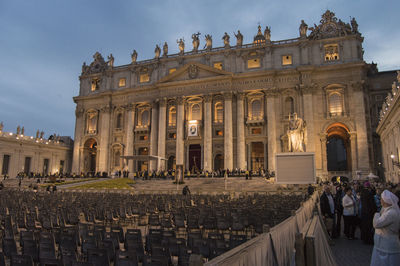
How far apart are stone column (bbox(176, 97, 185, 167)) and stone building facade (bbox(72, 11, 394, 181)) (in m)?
0.16

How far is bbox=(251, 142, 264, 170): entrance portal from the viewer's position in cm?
4481

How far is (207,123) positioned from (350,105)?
20.8 m

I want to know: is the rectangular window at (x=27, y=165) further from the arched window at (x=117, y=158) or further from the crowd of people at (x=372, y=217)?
the crowd of people at (x=372, y=217)

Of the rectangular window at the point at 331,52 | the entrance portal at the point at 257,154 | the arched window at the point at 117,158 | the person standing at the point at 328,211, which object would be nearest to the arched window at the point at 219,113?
the entrance portal at the point at 257,154

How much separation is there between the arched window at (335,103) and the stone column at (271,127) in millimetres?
8095

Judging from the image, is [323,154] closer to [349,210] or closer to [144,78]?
[349,210]

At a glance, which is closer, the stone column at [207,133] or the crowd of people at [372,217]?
the crowd of people at [372,217]

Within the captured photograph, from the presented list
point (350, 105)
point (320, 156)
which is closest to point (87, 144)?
point (320, 156)

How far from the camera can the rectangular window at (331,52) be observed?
4338cm

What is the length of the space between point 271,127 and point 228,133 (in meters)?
6.41

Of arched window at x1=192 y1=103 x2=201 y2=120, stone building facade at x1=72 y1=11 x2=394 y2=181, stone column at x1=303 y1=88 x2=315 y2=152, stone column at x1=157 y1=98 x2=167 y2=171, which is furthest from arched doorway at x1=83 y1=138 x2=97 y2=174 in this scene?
stone column at x1=303 y1=88 x2=315 y2=152

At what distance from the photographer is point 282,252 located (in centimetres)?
517

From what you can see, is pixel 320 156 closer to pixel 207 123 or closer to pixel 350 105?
pixel 350 105

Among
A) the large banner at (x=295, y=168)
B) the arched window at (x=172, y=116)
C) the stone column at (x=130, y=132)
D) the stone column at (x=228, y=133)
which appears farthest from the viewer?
the stone column at (x=130, y=132)
